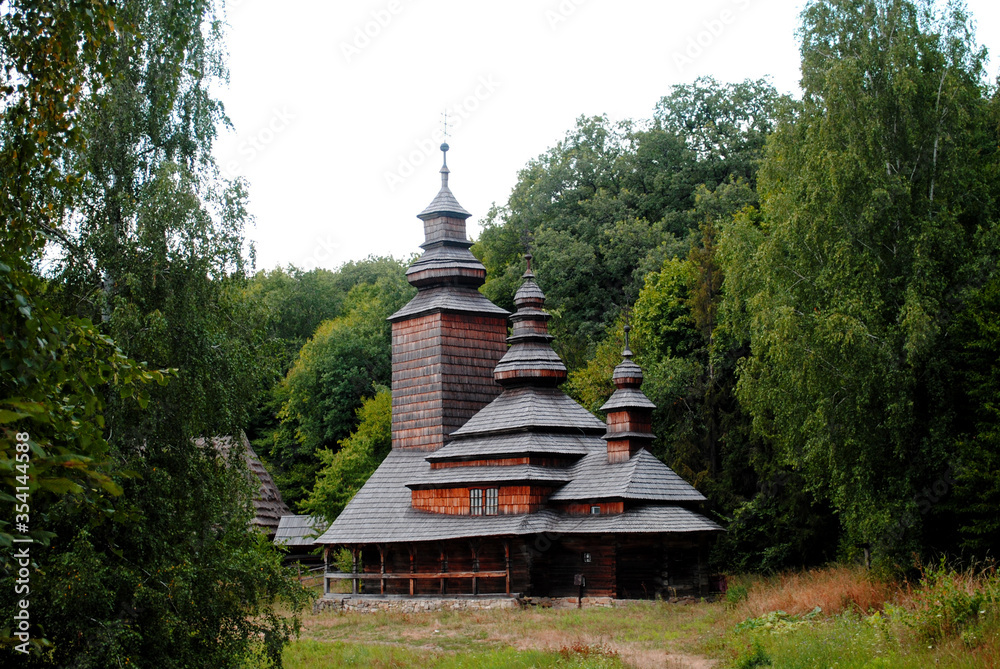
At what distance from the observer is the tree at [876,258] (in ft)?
62.4

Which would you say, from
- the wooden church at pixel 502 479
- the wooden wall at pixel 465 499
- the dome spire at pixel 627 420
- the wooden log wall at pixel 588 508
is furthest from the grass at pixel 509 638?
the dome spire at pixel 627 420

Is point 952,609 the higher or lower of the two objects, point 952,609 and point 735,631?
the higher

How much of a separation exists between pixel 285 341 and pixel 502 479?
24.0 feet

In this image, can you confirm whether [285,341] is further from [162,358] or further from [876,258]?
[876,258]

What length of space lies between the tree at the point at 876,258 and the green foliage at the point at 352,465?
18710mm

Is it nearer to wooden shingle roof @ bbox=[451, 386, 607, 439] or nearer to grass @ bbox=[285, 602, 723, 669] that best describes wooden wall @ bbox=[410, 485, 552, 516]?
wooden shingle roof @ bbox=[451, 386, 607, 439]

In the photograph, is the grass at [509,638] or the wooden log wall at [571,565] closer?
the grass at [509,638]

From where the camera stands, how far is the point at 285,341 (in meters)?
21.8

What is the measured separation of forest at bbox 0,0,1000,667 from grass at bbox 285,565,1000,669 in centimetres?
171

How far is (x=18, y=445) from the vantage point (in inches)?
195

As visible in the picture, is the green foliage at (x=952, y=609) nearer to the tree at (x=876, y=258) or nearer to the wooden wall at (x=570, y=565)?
the tree at (x=876, y=258)

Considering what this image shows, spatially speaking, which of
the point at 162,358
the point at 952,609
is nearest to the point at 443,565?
the point at 162,358

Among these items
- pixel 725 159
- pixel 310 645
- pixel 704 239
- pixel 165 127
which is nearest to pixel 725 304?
pixel 704 239

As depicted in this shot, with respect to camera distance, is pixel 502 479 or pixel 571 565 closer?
pixel 571 565
